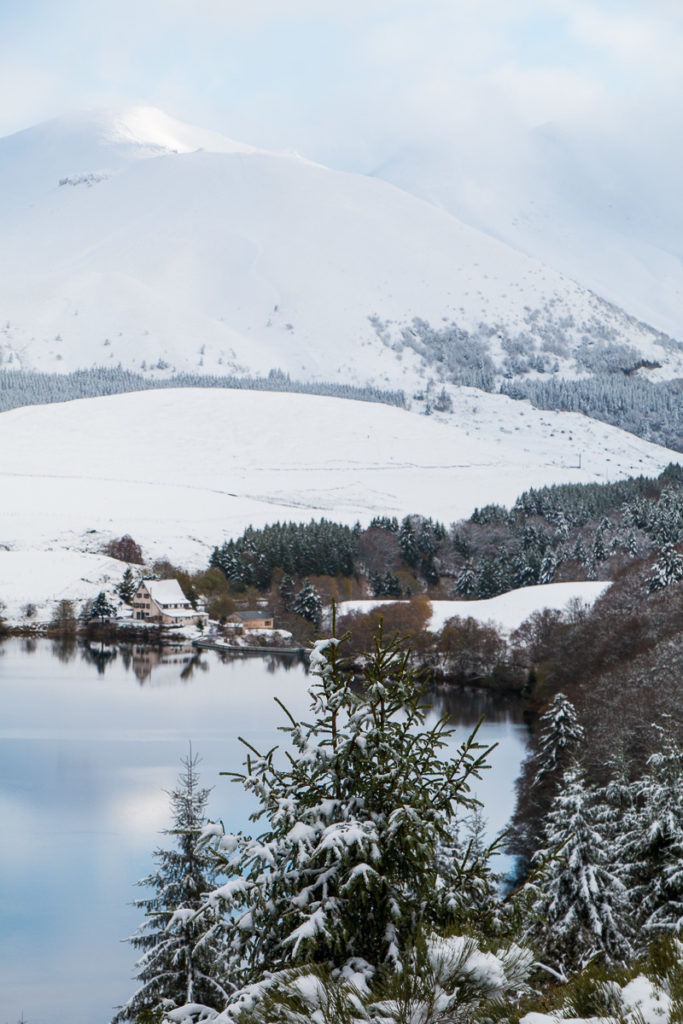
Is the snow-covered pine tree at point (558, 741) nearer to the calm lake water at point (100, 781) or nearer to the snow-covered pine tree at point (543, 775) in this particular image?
the snow-covered pine tree at point (543, 775)

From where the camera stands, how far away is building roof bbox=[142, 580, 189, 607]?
81.0 m

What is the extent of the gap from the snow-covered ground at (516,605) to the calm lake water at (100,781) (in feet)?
33.4

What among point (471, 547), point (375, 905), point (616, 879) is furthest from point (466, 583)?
point (375, 905)

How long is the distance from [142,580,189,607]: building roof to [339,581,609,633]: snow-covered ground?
76.0 ft

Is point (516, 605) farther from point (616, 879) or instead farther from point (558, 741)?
point (616, 879)

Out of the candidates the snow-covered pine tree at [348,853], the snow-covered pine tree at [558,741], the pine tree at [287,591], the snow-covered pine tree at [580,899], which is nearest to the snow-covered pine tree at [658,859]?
the snow-covered pine tree at [580,899]

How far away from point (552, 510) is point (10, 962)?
304 ft

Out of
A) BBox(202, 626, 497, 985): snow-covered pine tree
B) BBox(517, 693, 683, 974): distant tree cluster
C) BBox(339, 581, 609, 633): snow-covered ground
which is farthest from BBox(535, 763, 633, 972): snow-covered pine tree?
BBox(339, 581, 609, 633): snow-covered ground

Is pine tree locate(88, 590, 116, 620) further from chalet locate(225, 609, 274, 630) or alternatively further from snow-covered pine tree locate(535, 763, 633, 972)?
snow-covered pine tree locate(535, 763, 633, 972)

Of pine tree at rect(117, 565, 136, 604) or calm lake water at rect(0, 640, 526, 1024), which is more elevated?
pine tree at rect(117, 565, 136, 604)

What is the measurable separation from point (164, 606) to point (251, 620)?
7.28m

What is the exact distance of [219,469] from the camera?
130 meters

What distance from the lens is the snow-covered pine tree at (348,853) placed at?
17.8ft

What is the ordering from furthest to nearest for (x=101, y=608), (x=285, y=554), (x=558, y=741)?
(x=285, y=554) < (x=101, y=608) < (x=558, y=741)
